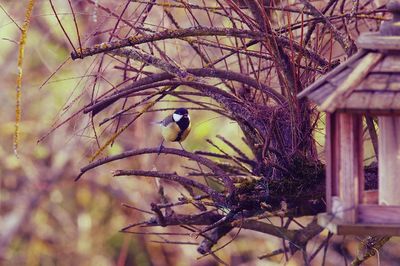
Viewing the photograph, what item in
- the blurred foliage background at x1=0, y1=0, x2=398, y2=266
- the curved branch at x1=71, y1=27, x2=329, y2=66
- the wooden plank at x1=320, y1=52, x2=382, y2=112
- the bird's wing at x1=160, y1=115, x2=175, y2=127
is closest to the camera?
the wooden plank at x1=320, y1=52, x2=382, y2=112

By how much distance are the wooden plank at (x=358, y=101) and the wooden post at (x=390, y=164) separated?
240 mm

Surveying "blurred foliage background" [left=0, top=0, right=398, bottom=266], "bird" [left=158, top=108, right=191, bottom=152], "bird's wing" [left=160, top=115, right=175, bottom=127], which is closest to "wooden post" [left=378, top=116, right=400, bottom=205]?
"bird" [left=158, top=108, right=191, bottom=152]

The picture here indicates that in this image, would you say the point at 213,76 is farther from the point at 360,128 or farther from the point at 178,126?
the point at 178,126

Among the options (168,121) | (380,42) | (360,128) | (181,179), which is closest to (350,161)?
(360,128)

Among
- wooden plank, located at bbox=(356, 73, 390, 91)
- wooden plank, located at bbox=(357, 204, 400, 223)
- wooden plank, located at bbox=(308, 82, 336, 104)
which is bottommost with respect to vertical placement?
wooden plank, located at bbox=(357, 204, 400, 223)

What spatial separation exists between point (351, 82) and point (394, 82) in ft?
0.41

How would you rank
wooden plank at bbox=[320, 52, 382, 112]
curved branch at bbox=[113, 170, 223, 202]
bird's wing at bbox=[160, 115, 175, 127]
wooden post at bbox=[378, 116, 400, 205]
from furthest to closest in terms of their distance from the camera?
bird's wing at bbox=[160, 115, 175, 127] < curved branch at bbox=[113, 170, 223, 202] < wooden post at bbox=[378, 116, 400, 205] < wooden plank at bbox=[320, 52, 382, 112]

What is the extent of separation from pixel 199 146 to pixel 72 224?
1363 millimetres

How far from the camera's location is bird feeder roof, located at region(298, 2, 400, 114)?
2.35 meters

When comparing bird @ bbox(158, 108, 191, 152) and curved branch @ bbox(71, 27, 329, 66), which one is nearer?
curved branch @ bbox(71, 27, 329, 66)

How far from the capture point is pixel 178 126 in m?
4.92

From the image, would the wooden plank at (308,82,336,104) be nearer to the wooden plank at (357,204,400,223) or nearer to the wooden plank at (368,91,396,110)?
the wooden plank at (368,91,396,110)

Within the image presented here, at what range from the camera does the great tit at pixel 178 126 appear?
4.86 metres

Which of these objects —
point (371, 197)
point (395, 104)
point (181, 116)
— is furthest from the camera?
point (181, 116)
